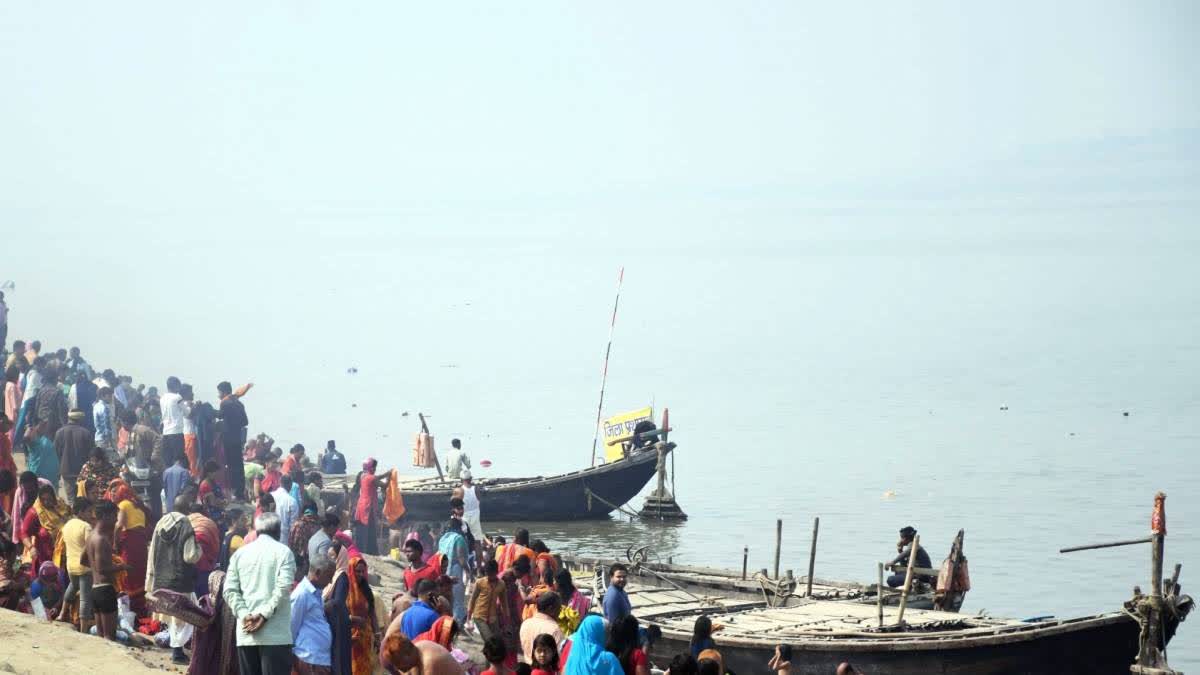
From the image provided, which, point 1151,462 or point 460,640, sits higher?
point 1151,462

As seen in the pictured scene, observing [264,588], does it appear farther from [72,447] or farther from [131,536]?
[72,447]

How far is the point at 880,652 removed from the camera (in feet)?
50.6

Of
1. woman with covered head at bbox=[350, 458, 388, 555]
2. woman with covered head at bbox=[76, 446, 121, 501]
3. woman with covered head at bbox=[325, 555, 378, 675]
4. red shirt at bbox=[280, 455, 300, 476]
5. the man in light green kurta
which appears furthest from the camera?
woman with covered head at bbox=[350, 458, 388, 555]

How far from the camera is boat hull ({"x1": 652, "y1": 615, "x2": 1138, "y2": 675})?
50.4ft

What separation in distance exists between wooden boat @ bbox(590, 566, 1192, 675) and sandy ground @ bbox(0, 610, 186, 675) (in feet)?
17.4

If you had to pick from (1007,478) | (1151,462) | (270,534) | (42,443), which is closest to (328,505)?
(42,443)

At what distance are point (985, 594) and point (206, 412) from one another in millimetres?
18504

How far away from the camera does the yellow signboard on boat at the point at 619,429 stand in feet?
115

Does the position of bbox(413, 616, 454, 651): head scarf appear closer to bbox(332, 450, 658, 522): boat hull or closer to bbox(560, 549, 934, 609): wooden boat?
bbox(560, 549, 934, 609): wooden boat

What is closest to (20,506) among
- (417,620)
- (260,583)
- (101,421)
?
(260,583)

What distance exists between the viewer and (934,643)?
601 inches

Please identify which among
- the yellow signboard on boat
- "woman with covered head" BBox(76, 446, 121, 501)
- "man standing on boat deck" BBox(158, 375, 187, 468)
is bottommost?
"woman with covered head" BBox(76, 446, 121, 501)

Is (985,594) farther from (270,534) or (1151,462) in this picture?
(1151,462)

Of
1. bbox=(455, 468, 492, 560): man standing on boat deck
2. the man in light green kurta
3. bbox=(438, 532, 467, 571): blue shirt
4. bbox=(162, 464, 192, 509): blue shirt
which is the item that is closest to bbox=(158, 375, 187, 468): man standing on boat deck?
bbox=(162, 464, 192, 509): blue shirt
